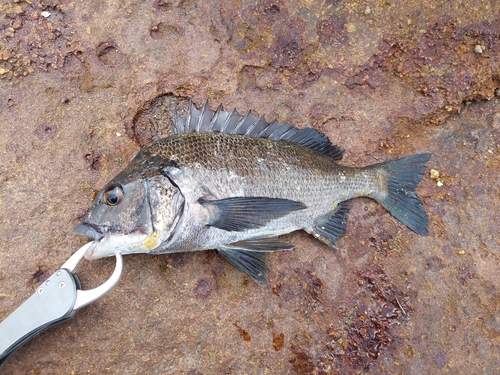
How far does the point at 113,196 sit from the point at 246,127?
1045 mm

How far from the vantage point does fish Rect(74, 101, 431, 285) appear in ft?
8.21

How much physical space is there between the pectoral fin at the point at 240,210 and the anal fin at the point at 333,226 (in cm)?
45

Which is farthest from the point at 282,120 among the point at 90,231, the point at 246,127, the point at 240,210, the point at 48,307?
the point at 48,307

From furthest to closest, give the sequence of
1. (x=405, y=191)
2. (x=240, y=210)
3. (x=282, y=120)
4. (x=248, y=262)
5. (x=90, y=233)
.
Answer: (x=282, y=120)
(x=405, y=191)
(x=248, y=262)
(x=240, y=210)
(x=90, y=233)

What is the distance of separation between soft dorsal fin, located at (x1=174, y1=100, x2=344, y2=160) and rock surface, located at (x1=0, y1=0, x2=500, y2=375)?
0.64 ft

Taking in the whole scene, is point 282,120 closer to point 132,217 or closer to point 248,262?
point 248,262

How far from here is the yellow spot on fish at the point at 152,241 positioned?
8.20 ft

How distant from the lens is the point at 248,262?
9.21 feet

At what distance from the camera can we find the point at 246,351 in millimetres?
2771

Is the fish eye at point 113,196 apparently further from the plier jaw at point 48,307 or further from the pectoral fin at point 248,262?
the pectoral fin at point 248,262

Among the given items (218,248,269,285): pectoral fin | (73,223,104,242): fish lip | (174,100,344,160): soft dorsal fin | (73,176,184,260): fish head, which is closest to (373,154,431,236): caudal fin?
(174,100,344,160): soft dorsal fin

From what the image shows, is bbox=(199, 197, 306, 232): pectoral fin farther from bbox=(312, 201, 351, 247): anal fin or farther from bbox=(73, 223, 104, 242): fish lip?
bbox=(73, 223, 104, 242): fish lip

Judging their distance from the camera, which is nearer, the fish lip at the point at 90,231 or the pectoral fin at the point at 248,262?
the fish lip at the point at 90,231

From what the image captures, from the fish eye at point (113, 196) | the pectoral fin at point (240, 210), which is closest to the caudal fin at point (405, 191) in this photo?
the pectoral fin at point (240, 210)
